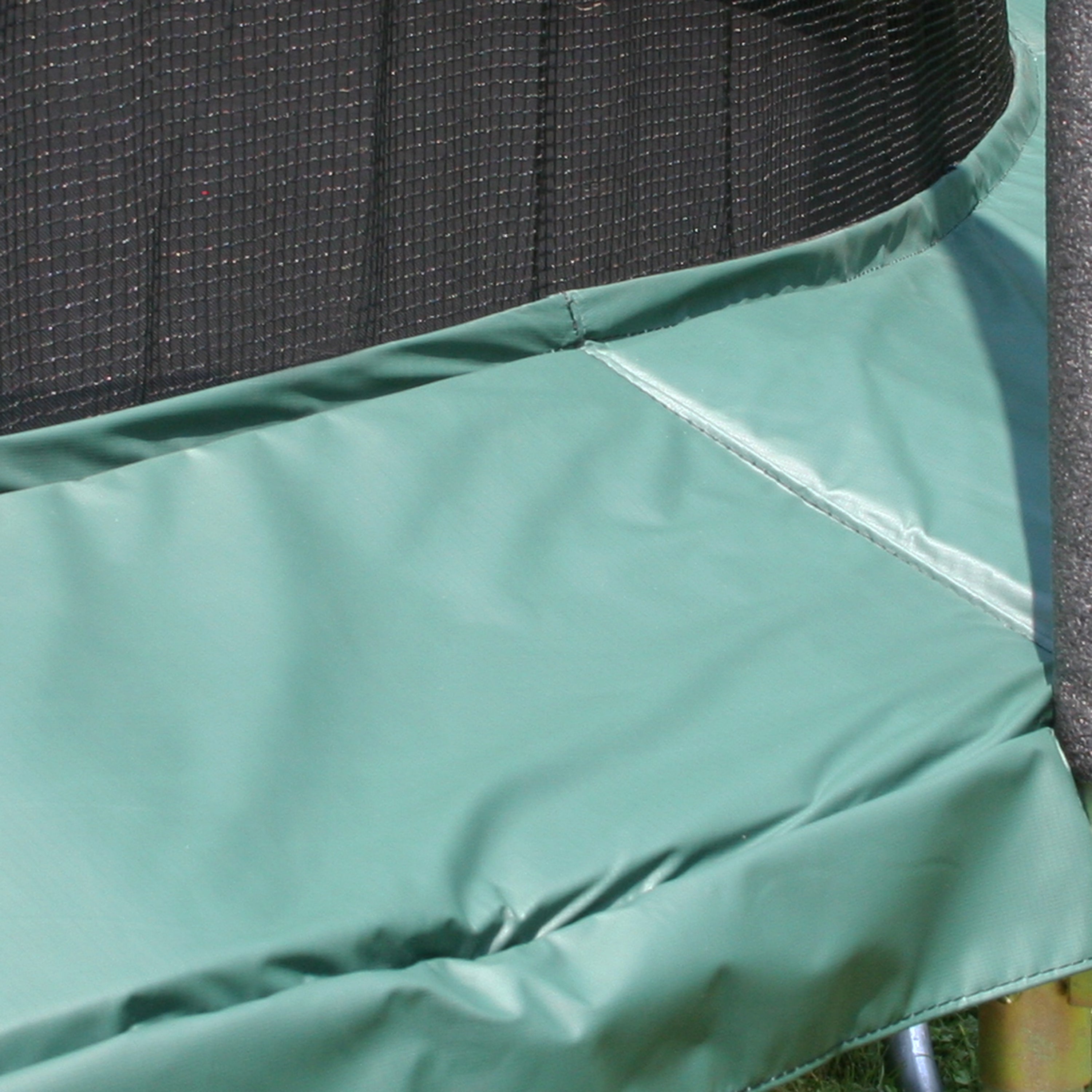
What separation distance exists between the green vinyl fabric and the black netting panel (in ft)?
0.39

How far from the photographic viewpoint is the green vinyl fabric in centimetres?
61

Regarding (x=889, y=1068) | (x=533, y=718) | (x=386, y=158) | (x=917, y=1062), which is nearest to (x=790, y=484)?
(x=533, y=718)

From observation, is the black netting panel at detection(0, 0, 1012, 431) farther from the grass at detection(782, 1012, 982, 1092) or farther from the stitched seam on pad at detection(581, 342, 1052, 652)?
the grass at detection(782, 1012, 982, 1092)

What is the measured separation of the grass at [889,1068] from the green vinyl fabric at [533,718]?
97cm

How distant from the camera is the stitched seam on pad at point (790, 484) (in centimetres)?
89

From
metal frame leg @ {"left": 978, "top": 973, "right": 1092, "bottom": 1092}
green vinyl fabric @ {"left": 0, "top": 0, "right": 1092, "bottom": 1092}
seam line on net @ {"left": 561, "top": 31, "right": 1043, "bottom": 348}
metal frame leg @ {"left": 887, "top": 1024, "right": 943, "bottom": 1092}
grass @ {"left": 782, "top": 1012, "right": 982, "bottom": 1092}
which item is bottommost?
grass @ {"left": 782, "top": 1012, "right": 982, "bottom": 1092}

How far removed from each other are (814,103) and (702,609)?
0.64m

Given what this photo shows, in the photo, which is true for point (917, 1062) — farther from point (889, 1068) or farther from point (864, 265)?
point (864, 265)

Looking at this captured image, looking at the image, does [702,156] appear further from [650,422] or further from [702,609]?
[702,609]

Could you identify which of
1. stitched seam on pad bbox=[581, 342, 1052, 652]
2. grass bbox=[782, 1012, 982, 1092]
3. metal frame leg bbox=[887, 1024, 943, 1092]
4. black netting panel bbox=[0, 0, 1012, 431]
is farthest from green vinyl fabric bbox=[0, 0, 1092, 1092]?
grass bbox=[782, 1012, 982, 1092]

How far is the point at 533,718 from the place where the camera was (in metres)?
0.76

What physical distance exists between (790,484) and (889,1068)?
108 centimetres

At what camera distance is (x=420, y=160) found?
1168 mm

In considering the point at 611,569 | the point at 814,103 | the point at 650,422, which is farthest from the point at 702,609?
the point at 814,103
